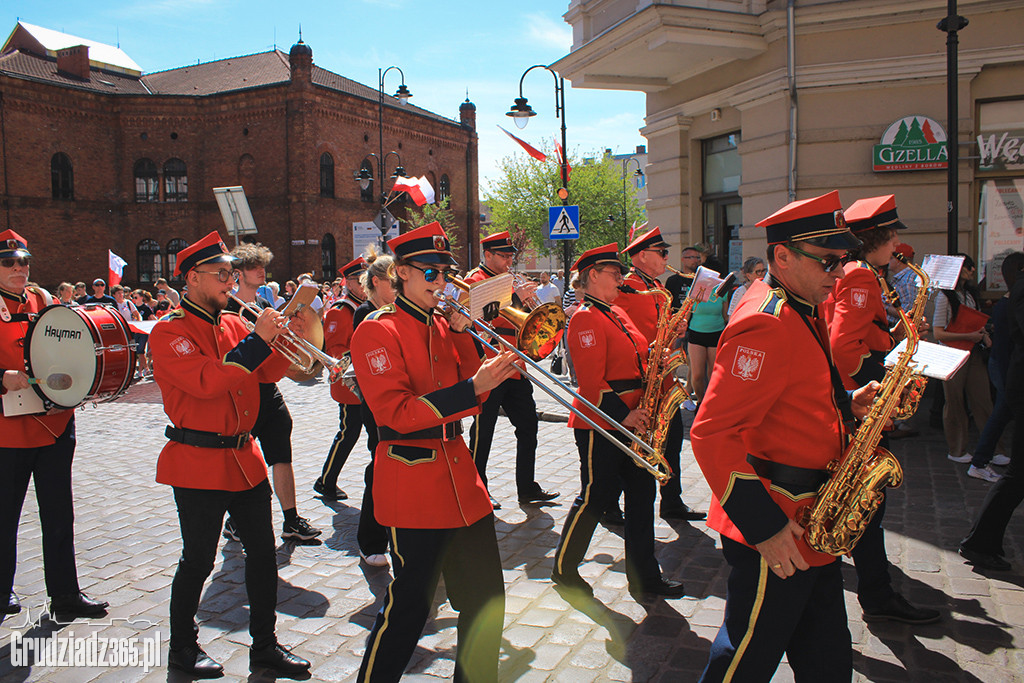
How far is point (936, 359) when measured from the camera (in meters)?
3.09

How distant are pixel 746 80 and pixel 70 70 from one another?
43.1m

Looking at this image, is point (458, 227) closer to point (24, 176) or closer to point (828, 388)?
point (24, 176)

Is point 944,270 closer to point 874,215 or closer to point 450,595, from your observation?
point 874,215

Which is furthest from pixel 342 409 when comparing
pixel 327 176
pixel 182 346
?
pixel 327 176

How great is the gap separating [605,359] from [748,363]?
213 cm

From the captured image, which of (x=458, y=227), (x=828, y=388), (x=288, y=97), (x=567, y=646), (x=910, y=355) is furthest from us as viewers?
(x=458, y=227)

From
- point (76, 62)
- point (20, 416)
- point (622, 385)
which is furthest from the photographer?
point (76, 62)

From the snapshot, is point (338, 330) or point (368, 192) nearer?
point (338, 330)

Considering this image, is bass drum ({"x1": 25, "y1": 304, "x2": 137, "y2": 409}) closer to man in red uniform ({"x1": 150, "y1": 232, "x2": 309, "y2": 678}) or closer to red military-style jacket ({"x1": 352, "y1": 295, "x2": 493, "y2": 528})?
man in red uniform ({"x1": 150, "y1": 232, "x2": 309, "y2": 678})

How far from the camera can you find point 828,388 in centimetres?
281

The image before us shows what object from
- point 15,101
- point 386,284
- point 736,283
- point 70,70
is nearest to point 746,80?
point 736,283

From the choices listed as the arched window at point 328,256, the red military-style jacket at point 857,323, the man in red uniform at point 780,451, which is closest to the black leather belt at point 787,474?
the man in red uniform at point 780,451

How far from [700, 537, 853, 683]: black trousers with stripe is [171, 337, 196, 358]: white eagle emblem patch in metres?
2.68

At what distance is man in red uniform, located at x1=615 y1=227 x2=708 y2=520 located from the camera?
5.99 meters
